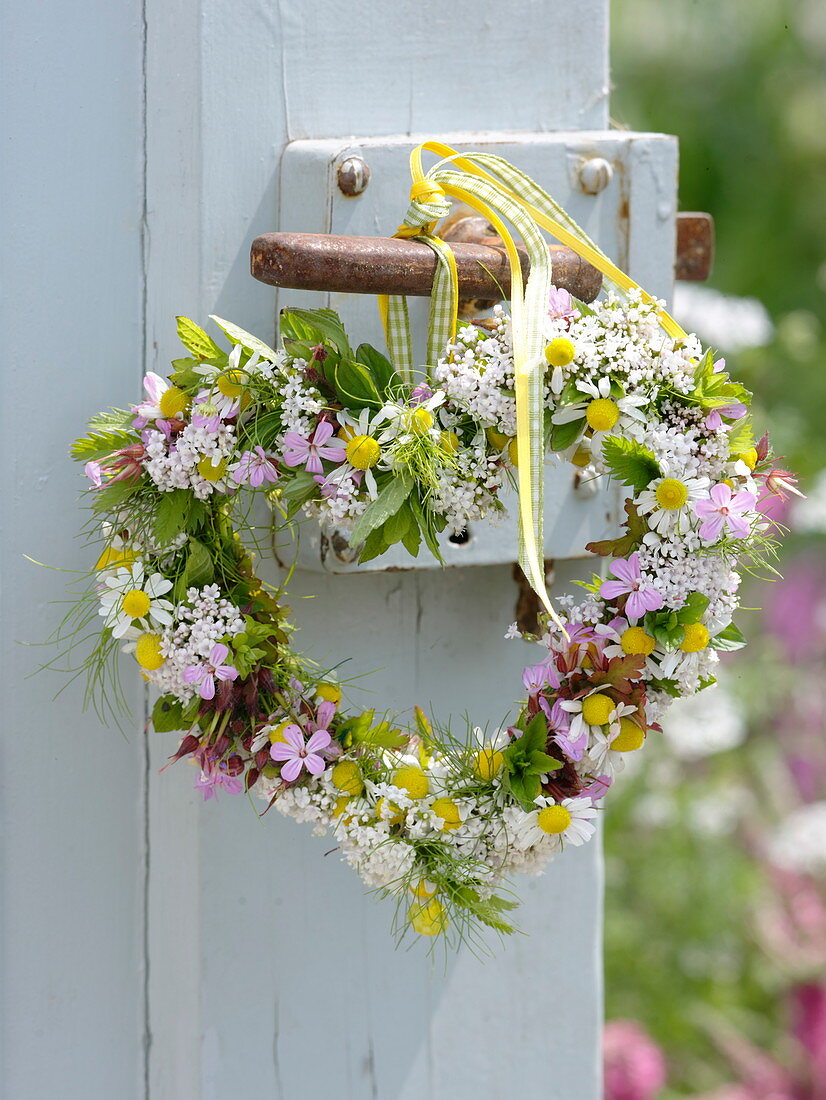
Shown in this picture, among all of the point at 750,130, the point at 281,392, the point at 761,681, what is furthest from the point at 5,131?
the point at 750,130

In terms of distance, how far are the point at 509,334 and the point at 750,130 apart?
11.2 feet

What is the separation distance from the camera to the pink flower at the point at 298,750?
606 millimetres

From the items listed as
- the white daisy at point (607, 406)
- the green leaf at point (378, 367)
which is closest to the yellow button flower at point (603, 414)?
the white daisy at point (607, 406)

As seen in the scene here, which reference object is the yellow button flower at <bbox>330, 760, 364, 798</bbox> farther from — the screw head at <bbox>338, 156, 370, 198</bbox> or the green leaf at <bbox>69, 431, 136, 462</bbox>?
the screw head at <bbox>338, 156, 370, 198</bbox>

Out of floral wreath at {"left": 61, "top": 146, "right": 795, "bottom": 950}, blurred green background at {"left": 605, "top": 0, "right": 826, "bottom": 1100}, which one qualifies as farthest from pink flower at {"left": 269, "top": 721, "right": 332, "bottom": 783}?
blurred green background at {"left": 605, "top": 0, "right": 826, "bottom": 1100}

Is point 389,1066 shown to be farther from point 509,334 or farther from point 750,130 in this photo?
point 750,130

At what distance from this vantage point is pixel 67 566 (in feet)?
2.29

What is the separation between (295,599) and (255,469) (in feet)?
0.52

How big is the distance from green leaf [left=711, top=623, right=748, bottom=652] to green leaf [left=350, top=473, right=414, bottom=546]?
0.18m

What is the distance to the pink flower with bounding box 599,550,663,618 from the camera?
0.58 metres

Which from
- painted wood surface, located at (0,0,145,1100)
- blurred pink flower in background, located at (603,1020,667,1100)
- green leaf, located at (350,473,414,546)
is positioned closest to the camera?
green leaf, located at (350,473,414,546)

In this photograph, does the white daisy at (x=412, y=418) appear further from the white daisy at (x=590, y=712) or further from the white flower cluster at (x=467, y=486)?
the white daisy at (x=590, y=712)

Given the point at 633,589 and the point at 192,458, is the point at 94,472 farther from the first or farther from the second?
the point at 633,589

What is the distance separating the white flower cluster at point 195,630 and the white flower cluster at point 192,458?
53 millimetres
